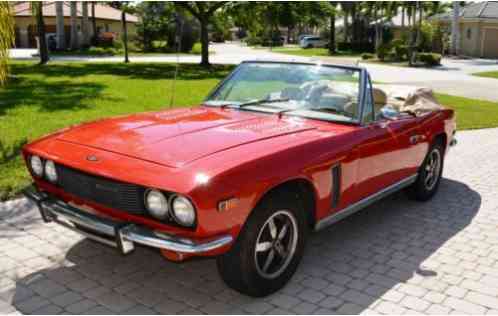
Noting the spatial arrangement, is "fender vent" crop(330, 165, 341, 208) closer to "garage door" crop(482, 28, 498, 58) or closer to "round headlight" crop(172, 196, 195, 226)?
"round headlight" crop(172, 196, 195, 226)

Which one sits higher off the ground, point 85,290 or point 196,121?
point 196,121

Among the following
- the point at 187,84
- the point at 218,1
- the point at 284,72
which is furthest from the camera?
the point at 218,1

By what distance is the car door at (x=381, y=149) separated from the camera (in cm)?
424

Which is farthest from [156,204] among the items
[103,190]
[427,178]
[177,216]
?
[427,178]

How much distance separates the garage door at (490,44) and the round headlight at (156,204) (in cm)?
4555

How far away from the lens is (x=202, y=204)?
2904 millimetres

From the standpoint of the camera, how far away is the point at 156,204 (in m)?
3.08

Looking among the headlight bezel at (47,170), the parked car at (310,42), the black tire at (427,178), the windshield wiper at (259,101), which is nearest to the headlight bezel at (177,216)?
the headlight bezel at (47,170)

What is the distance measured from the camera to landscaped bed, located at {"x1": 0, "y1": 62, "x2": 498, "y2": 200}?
25.7ft

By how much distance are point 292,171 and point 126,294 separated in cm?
145

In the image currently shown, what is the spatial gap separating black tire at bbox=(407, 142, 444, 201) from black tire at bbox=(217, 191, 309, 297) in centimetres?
242

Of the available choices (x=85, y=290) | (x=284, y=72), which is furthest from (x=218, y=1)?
(x=85, y=290)

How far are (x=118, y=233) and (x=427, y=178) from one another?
397 centimetres

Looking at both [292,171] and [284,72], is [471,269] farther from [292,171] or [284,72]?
[284,72]
